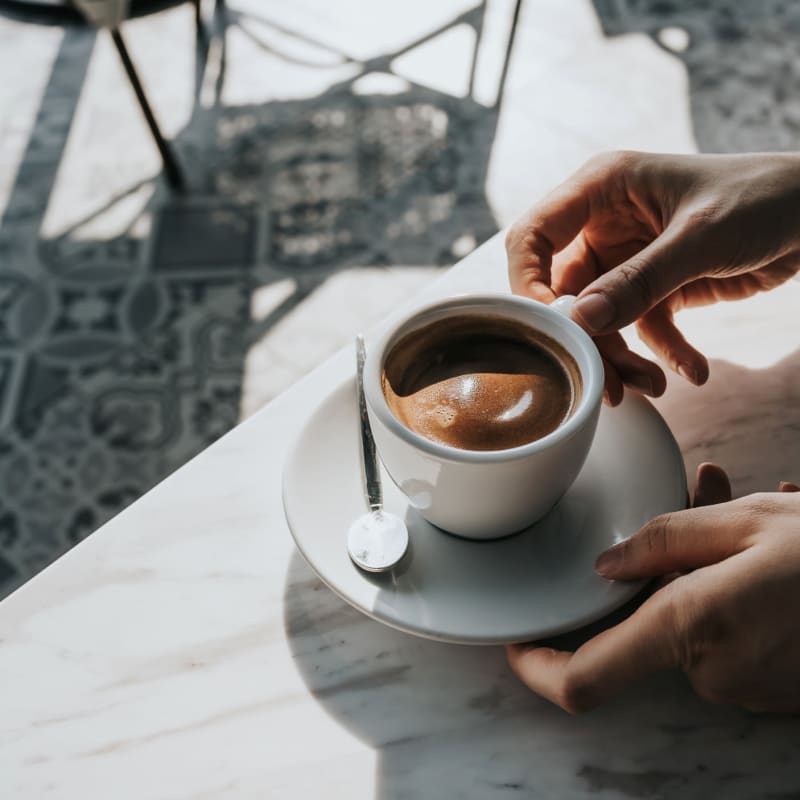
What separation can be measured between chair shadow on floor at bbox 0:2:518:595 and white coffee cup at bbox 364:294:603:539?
3.03 ft

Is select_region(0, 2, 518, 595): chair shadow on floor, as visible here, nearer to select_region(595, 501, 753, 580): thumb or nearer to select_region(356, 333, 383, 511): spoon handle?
select_region(356, 333, 383, 511): spoon handle

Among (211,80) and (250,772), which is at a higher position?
(250,772)

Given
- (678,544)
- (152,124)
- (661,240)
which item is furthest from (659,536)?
(152,124)

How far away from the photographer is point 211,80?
2.02m

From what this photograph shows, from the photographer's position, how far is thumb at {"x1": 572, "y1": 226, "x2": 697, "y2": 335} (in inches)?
23.2

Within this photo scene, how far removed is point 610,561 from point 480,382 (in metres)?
0.15

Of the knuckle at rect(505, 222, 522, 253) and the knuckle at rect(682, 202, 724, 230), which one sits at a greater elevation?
the knuckle at rect(682, 202, 724, 230)

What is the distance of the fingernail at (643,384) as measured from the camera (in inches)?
25.0

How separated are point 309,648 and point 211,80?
179 cm

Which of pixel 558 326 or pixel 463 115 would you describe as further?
pixel 463 115

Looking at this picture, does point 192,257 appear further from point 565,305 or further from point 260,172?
point 565,305

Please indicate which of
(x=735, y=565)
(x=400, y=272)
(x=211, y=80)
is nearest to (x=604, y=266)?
(x=735, y=565)

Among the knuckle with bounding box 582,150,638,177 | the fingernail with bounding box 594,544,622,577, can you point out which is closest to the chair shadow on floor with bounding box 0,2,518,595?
the knuckle with bounding box 582,150,638,177

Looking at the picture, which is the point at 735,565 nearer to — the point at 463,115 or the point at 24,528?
the point at 24,528
